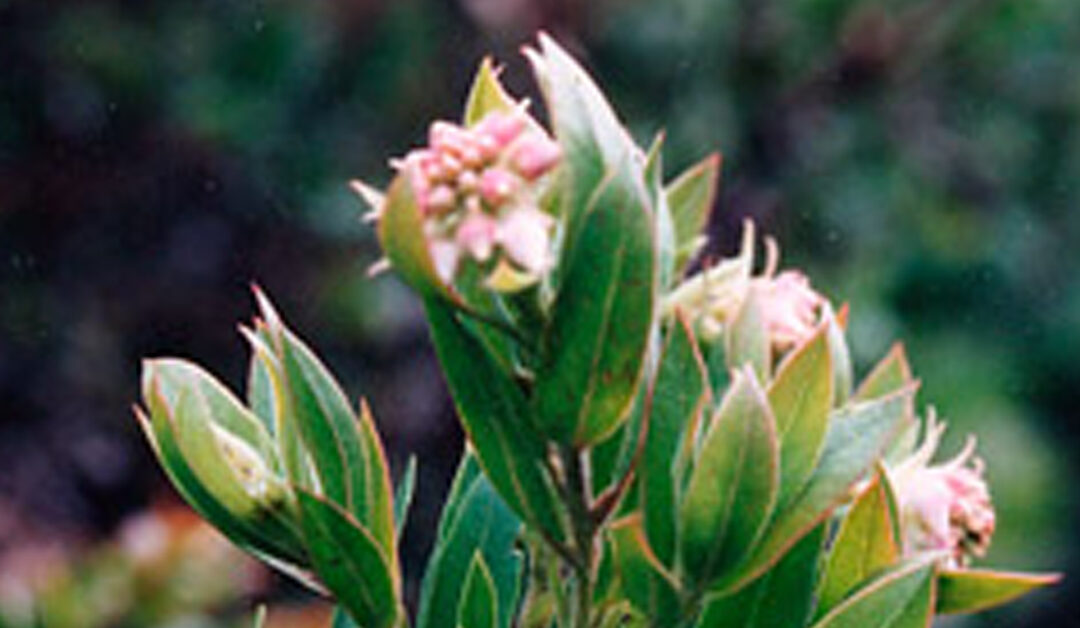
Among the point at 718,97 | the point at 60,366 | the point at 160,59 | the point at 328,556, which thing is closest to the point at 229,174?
the point at 160,59

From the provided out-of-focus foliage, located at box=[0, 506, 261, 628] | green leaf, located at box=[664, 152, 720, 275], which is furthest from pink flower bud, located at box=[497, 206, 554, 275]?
out-of-focus foliage, located at box=[0, 506, 261, 628]

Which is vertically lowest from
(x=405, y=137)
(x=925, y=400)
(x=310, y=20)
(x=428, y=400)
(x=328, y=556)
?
(x=328, y=556)

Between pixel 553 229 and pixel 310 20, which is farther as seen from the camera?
pixel 310 20

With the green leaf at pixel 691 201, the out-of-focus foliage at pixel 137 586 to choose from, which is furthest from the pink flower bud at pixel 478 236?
the out-of-focus foliage at pixel 137 586

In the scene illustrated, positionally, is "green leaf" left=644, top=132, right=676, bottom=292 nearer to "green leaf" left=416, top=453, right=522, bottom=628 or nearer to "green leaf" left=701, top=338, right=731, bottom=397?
"green leaf" left=701, top=338, right=731, bottom=397

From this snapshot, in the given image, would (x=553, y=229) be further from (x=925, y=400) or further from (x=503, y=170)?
(x=925, y=400)

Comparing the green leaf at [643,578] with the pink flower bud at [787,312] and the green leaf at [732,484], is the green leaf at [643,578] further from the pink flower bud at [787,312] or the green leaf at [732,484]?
the pink flower bud at [787,312]
